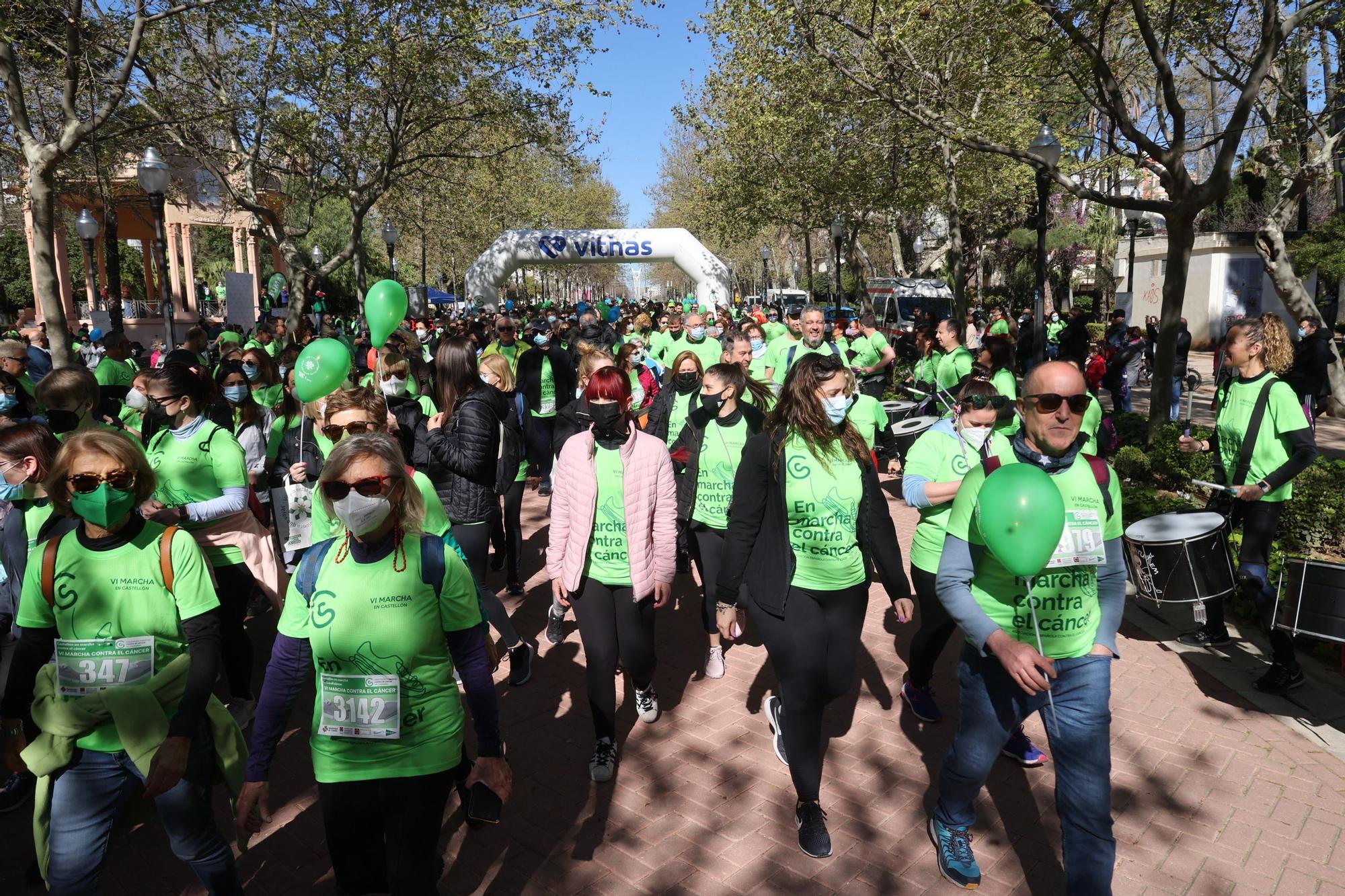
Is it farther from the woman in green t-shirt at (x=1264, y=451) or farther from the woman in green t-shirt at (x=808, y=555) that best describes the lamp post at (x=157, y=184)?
the woman in green t-shirt at (x=1264, y=451)

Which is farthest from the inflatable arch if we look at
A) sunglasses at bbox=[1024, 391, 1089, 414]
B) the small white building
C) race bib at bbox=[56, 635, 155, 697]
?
sunglasses at bbox=[1024, 391, 1089, 414]

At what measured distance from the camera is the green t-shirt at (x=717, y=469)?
508cm

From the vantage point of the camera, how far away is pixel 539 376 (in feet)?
29.6

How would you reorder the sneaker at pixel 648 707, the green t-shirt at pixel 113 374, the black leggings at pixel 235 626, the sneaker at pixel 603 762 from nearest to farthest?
1. the sneaker at pixel 603 762
2. the black leggings at pixel 235 626
3. the sneaker at pixel 648 707
4. the green t-shirt at pixel 113 374

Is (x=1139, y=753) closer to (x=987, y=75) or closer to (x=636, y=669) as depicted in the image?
(x=636, y=669)

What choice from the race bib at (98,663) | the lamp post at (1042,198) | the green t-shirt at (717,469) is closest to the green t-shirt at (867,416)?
the green t-shirt at (717,469)

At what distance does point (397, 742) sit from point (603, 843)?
5.19ft

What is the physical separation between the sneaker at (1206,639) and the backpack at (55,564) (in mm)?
5663

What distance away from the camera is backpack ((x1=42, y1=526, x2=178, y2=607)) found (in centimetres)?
258

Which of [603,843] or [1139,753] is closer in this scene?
[603,843]

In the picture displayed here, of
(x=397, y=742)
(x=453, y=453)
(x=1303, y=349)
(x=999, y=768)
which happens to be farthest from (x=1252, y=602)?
(x=397, y=742)

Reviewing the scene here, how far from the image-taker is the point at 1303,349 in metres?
8.28

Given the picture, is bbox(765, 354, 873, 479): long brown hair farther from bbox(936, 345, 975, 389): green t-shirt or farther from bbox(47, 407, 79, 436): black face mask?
bbox(936, 345, 975, 389): green t-shirt

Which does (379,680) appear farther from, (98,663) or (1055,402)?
(1055,402)
